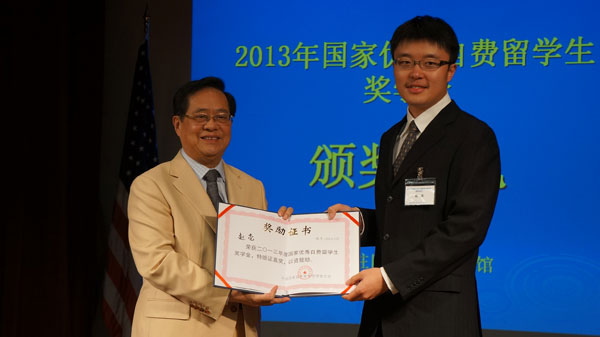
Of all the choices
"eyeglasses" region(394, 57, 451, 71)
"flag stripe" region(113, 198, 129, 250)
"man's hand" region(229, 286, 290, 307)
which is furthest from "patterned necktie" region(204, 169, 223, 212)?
"flag stripe" region(113, 198, 129, 250)

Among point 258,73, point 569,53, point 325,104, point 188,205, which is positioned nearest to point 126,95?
point 258,73

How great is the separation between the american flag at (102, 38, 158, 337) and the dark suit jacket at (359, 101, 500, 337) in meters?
2.49

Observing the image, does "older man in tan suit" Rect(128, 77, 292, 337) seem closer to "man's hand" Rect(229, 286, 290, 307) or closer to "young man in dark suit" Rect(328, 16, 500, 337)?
"man's hand" Rect(229, 286, 290, 307)

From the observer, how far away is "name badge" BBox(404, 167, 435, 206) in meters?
2.10

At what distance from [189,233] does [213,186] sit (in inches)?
9.2

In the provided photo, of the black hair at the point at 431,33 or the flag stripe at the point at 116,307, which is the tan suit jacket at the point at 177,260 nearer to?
the black hair at the point at 431,33

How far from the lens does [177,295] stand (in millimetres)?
2248

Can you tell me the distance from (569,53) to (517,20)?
0.35 m

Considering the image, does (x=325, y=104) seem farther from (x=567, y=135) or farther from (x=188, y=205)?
(x=188, y=205)

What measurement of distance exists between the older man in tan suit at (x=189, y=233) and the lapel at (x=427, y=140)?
1.44 feet

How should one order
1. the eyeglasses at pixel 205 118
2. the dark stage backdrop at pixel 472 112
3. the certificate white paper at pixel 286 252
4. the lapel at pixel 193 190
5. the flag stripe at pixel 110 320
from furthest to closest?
the flag stripe at pixel 110 320 → the dark stage backdrop at pixel 472 112 → the eyeglasses at pixel 205 118 → the lapel at pixel 193 190 → the certificate white paper at pixel 286 252

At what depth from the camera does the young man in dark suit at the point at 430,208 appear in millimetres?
2059

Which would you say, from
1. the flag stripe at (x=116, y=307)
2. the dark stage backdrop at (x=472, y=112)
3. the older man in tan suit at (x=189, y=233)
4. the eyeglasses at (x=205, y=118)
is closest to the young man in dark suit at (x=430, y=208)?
the older man in tan suit at (x=189, y=233)

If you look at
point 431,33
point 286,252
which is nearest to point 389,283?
point 286,252
